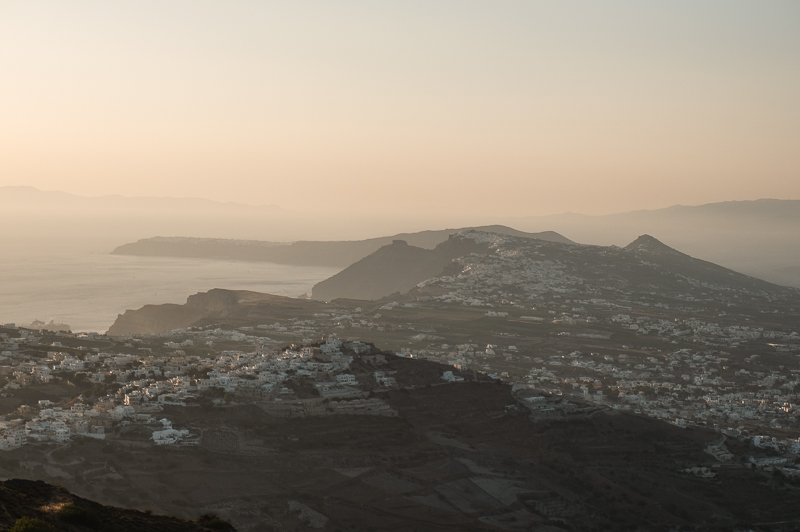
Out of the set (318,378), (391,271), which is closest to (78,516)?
(318,378)

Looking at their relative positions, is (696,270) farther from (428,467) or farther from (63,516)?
(63,516)

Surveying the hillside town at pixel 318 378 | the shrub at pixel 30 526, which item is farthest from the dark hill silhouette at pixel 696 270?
the shrub at pixel 30 526

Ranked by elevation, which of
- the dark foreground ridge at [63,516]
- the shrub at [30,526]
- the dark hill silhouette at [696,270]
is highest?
the dark hill silhouette at [696,270]

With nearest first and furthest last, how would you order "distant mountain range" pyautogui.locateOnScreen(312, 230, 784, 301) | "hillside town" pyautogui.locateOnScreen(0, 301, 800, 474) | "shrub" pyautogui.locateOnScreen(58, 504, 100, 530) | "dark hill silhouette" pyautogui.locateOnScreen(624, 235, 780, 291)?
"shrub" pyautogui.locateOnScreen(58, 504, 100, 530)
"hillside town" pyautogui.locateOnScreen(0, 301, 800, 474)
"distant mountain range" pyautogui.locateOnScreen(312, 230, 784, 301)
"dark hill silhouette" pyautogui.locateOnScreen(624, 235, 780, 291)

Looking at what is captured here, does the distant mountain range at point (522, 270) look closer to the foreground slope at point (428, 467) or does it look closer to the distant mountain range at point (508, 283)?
the distant mountain range at point (508, 283)

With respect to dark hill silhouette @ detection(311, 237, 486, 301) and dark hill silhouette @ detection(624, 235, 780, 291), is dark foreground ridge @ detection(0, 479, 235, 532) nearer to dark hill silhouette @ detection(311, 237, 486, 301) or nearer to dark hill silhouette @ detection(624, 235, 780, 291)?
dark hill silhouette @ detection(624, 235, 780, 291)

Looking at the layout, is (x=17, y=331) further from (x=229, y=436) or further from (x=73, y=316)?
(x=73, y=316)

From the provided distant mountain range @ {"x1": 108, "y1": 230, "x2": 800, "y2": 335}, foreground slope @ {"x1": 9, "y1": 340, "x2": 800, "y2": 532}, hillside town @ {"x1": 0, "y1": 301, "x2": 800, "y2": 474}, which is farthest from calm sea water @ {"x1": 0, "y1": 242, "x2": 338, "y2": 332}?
foreground slope @ {"x1": 9, "y1": 340, "x2": 800, "y2": 532}
